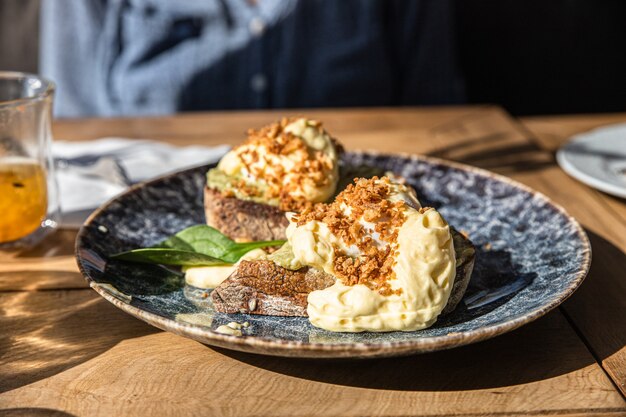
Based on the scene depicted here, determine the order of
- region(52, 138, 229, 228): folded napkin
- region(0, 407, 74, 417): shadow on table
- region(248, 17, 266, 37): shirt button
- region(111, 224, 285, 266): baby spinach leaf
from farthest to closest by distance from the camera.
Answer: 1. region(248, 17, 266, 37): shirt button
2. region(52, 138, 229, 228): folded napkin
3. region(111, 224, 285, 266): baby spinach leaf
4. region(0, 407, 74, 417): shadow on table

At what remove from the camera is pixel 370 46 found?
332 cm

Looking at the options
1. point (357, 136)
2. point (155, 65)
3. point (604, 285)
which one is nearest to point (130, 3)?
point (155, 65)

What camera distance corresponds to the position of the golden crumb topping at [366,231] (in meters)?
1.10

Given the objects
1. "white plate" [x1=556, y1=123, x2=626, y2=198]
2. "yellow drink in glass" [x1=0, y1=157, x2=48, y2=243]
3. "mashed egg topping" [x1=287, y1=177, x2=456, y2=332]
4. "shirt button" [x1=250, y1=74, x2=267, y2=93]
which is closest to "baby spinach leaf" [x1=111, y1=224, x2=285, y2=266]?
"mashed egg topping" [x1=287, y1=177, x2=456, y2=332]

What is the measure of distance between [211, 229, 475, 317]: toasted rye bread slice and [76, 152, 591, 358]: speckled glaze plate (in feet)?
0.05

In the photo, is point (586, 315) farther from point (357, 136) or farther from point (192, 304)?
point (357, 136)

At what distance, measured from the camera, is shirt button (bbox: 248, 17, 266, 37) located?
3.10m

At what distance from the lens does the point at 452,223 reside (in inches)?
63.4

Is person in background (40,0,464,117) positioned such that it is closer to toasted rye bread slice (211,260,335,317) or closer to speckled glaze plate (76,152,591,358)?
speckled glaze plate (76,152,591,358)

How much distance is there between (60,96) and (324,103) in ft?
4.12

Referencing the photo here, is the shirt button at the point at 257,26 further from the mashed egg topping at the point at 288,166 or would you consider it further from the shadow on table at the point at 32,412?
the shadow on table at the point at 32,412

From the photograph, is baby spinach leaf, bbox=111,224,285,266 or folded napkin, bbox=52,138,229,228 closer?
baby spinach leaf, bbox=111,224,285,266

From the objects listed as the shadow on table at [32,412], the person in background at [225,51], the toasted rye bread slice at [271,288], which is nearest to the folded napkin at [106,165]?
the toasted rye bread slice at [271,288]

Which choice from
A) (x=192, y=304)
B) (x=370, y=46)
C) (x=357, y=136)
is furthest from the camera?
(x=370, y=46)
